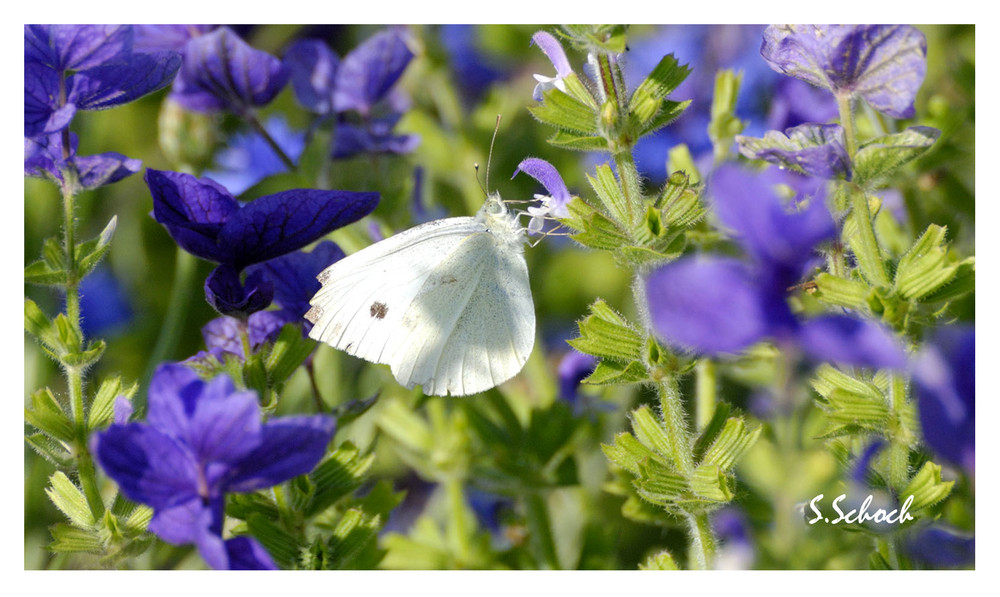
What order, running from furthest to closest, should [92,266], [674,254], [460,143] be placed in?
[460,143], [92,266], [674,254]

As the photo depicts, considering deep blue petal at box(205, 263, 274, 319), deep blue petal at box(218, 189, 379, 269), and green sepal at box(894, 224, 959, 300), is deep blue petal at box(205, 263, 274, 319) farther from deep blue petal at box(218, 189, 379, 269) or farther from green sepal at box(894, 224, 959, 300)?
green sepal at box(894, 224, 959, 300)

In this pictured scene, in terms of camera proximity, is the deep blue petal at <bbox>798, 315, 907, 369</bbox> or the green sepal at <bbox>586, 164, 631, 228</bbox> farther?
the green sepal at <bbox>586, 164, 631, 228</bbox>

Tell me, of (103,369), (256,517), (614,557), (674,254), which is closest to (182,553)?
(103,369)

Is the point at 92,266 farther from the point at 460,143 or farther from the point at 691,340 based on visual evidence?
the point at 460,143

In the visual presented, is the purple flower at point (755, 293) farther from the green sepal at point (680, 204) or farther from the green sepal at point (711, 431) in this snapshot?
the green sepal at point (711, 431)

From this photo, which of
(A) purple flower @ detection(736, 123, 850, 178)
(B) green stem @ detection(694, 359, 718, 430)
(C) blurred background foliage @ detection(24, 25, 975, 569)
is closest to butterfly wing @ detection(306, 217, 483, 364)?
(C) blurred background foliage @ detection(24, 25, 975, 569)

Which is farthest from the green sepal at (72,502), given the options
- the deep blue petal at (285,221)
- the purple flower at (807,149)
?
the purple flower at (807,149)

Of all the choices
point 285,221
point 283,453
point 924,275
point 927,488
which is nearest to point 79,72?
point 285,221
